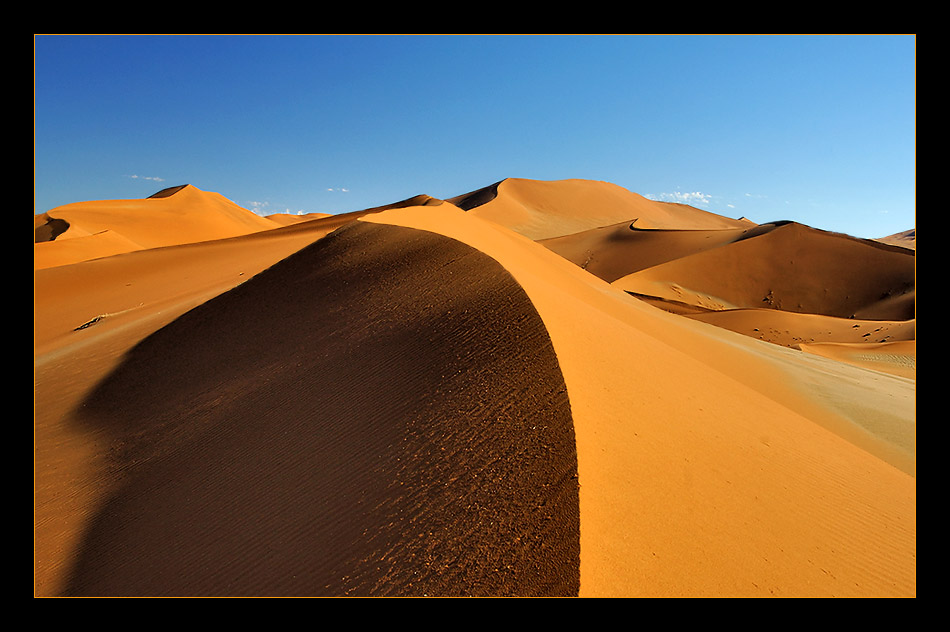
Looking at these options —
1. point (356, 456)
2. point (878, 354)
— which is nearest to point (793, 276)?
point (878, 354)

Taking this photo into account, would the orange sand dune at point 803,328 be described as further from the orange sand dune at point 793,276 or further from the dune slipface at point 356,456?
the dune slipface at point 356,456

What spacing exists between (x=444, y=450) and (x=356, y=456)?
874 millimetres

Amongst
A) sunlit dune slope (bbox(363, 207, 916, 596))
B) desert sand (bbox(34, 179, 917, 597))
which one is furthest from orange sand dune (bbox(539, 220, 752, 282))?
sunlit dune slope (bbox(363, 207, 916, 596))

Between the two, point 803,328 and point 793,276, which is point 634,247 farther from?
point 803,328

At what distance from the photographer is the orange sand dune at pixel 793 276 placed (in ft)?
94.4

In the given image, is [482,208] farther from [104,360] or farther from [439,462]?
[439,462]

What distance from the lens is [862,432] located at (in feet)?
24.2

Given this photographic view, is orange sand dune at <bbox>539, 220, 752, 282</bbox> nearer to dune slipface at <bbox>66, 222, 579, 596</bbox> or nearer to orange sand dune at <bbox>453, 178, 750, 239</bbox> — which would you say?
orange sand dune at <bbox>453, 178, 750, 239</bbox>

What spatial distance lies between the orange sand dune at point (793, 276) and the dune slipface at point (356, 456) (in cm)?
2550

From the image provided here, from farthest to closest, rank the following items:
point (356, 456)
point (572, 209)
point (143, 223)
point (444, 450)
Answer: point (572, 209)
point (143, 223)
point (356, 456)
point (444, 450)

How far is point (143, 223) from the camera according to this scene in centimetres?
4003

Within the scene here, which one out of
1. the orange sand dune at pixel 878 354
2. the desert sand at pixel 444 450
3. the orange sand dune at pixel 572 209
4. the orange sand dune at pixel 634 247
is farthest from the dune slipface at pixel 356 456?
the orange sand dune at pixel 572 209

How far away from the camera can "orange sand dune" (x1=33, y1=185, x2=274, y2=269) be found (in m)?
30.2
